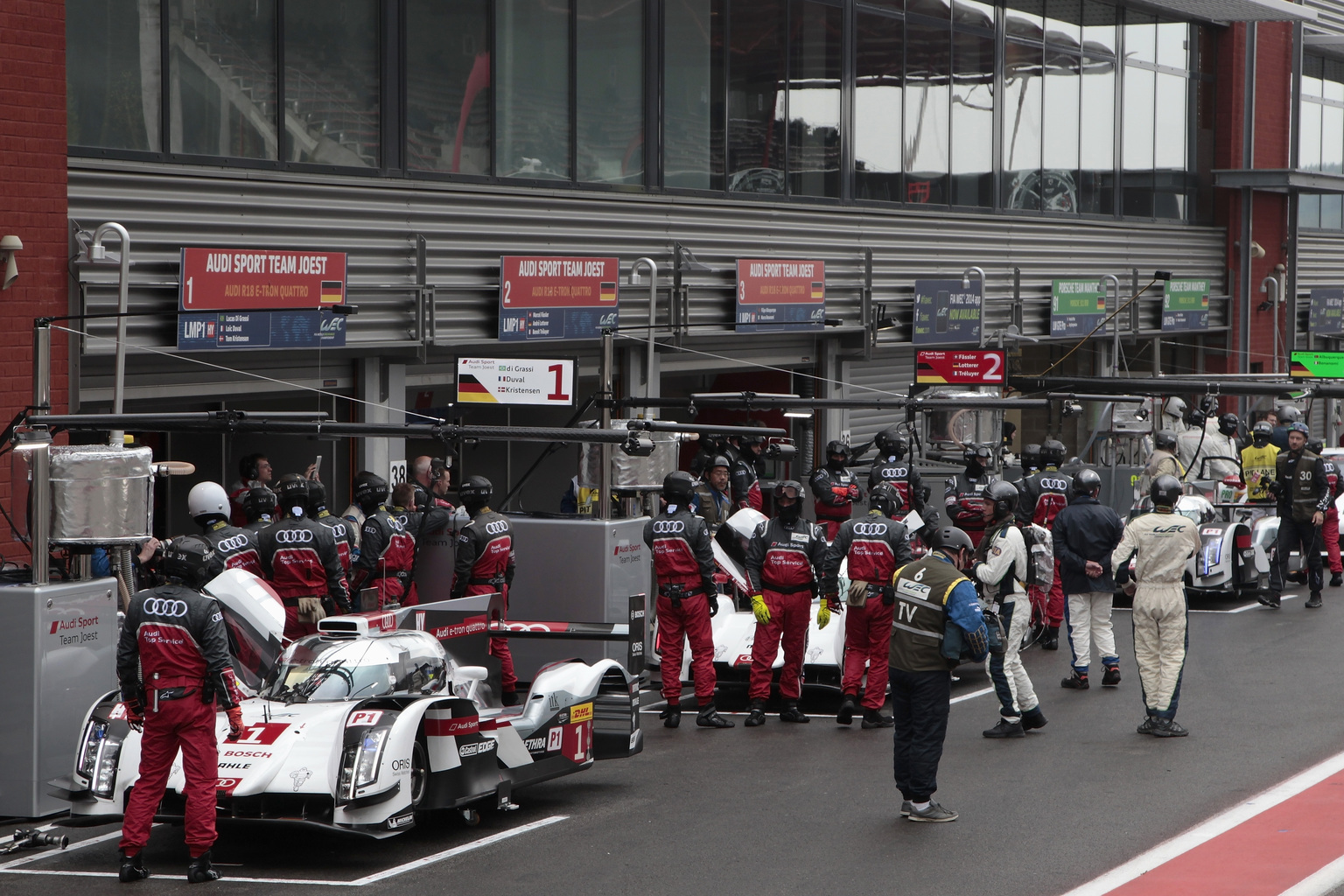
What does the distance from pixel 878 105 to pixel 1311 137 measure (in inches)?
663

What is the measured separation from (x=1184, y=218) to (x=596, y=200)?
17514mm

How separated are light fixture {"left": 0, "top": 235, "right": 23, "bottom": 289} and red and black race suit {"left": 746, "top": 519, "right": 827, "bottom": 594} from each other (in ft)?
20.3

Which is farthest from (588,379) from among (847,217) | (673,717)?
A: (673,717)

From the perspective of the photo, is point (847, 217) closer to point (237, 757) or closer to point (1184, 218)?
point (1184, 218)

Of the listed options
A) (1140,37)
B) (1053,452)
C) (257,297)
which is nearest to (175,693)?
(257,297)

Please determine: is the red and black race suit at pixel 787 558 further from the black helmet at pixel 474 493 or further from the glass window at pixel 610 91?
the glass window at pixel 610 91

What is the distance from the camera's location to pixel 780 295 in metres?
21.4

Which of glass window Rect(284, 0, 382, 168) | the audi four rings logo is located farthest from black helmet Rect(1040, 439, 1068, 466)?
the audi four rings logo

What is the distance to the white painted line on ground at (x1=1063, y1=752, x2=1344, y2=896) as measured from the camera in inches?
313

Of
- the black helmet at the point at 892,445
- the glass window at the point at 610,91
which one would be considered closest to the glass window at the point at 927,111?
the glass window at the point at 610,91

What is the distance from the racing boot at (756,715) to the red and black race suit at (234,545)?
150 inches

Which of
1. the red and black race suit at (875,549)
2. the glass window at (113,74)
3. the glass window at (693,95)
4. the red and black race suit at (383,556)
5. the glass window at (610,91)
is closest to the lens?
the red and black race suit at (875,549)

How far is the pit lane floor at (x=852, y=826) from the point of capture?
812 centimetres

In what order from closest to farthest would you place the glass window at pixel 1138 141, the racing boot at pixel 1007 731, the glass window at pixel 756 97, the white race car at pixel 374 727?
the white race car at pixel 374 727 → the racing boot at pixel 1007 731 → the glass window at pixel 756 97 → the glass window at pixel 1138 141
